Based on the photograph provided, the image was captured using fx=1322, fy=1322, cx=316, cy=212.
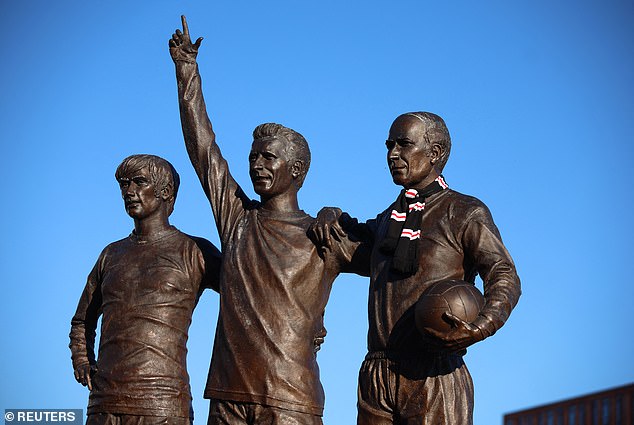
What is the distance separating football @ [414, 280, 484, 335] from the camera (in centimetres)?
953

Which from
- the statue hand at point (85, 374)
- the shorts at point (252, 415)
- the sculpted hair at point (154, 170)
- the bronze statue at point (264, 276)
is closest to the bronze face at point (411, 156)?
the bronze statue at point (264, 276)

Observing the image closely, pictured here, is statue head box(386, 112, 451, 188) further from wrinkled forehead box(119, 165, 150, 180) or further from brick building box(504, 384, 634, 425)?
brick building box(504, 384, 634, 425)

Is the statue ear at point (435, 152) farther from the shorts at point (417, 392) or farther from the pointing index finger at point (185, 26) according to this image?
the pointing index finger at point (185, 26)

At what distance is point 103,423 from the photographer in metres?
11.6

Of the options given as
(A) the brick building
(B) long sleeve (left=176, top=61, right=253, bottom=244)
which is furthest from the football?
(A) the brick building

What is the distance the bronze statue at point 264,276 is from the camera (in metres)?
10.7

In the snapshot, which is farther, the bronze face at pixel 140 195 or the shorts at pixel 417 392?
A: the bronze face at pixel 140 195

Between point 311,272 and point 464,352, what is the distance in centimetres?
163

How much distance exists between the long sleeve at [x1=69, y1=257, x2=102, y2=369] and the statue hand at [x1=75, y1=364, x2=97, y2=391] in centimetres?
29

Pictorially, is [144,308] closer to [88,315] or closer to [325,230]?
[88,315]

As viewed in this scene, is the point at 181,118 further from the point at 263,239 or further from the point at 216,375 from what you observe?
the point at 216,375

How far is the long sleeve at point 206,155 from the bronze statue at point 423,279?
5.18 ft

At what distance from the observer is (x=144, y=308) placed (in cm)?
1181

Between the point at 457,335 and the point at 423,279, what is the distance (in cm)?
80
